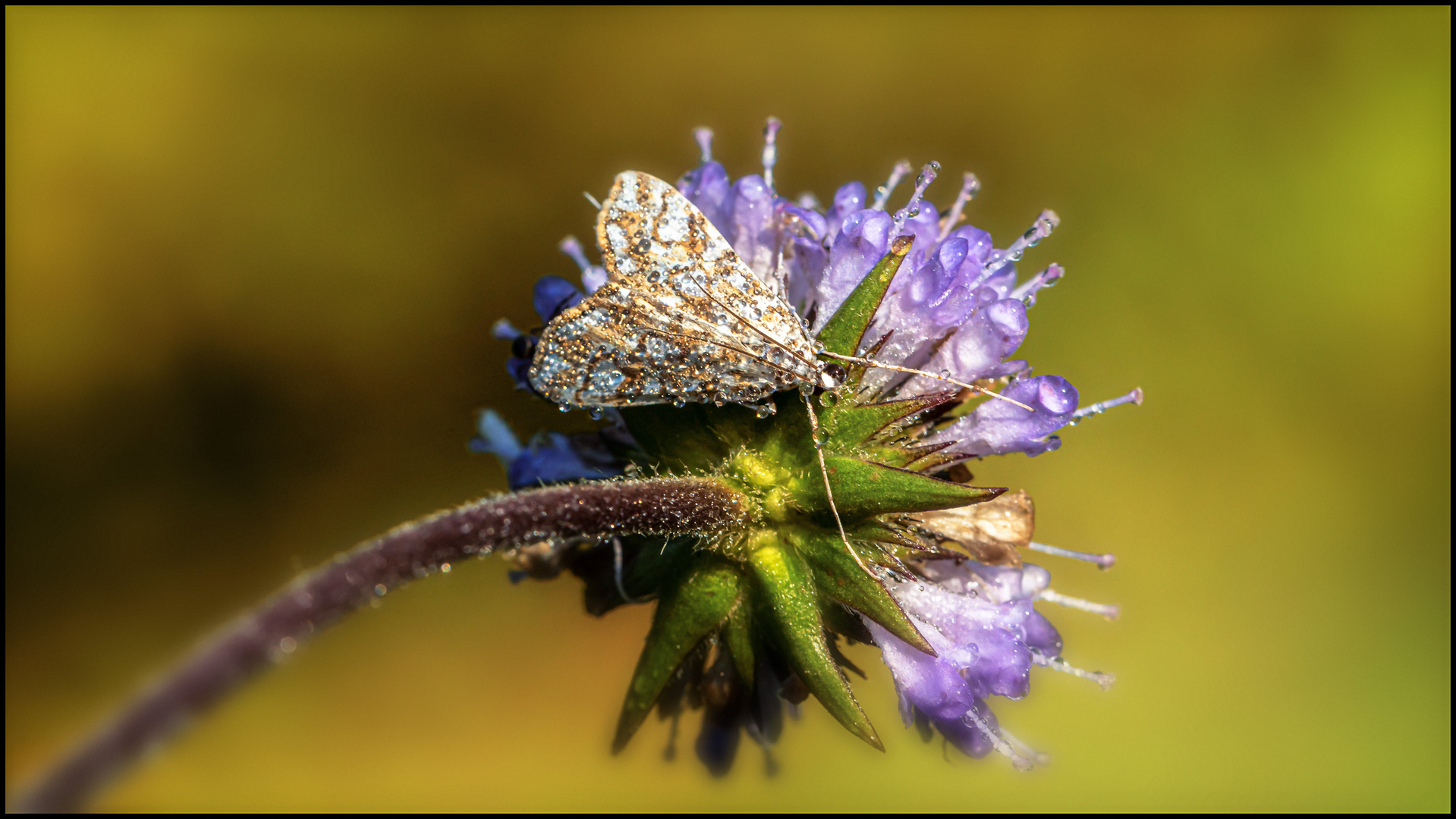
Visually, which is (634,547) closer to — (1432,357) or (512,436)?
(512,436)

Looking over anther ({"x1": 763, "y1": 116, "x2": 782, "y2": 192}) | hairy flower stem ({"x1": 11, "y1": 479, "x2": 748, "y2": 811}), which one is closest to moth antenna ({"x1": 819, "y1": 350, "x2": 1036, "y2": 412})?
hairy flower stem ({"x1": 11, "y1": 479, "x2": 748, "y2": 811})

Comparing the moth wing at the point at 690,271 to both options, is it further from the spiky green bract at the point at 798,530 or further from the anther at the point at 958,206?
the anther at the point at 958,206

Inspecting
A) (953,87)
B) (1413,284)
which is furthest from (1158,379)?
(953,87)

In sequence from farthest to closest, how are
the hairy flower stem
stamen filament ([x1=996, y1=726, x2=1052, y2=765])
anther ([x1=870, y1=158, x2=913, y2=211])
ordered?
anther ([x1=870, y1=158, x2=913, y2=211]), stamen filament ([x1=996, y1=726, x2=1052, y2=765]), the hairy flower stem

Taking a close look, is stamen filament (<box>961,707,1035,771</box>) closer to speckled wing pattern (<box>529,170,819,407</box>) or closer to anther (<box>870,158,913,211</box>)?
speckled wing pattern (<box>529,170,819,407</box>)

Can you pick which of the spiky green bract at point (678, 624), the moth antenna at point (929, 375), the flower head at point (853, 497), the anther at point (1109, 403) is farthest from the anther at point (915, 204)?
the spiky green bract at point (678, 624)

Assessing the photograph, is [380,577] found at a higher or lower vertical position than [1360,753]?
lower
